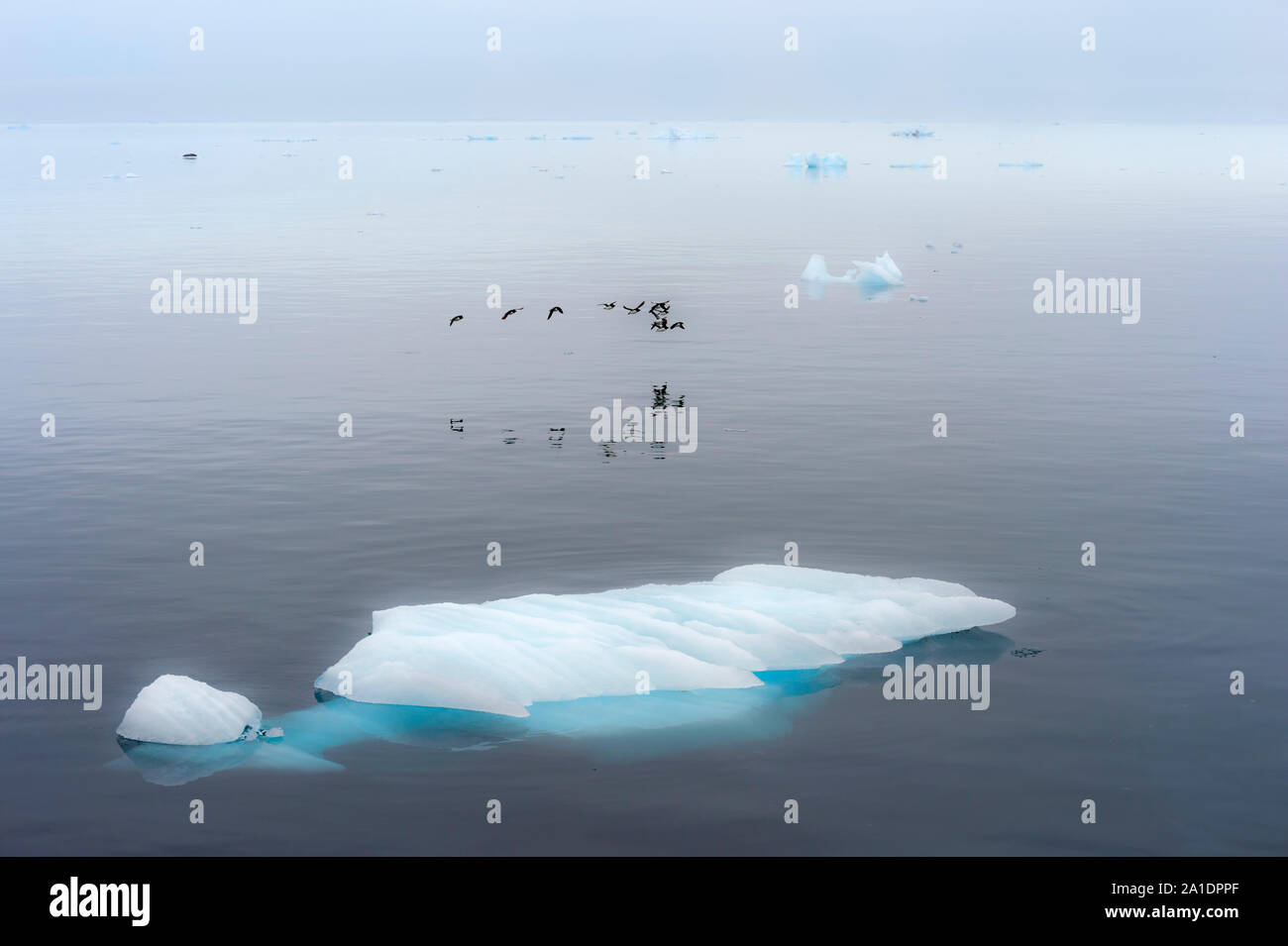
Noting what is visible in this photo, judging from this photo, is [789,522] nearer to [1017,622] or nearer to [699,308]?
[1017,622]

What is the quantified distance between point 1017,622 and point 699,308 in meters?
28.8

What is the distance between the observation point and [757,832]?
468 inches

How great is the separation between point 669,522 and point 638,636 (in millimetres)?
5735

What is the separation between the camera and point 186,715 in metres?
13.3

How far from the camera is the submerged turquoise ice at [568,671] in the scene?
13438 millimetres

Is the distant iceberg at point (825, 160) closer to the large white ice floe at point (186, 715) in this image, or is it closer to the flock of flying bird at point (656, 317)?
the flock of flying bird at point (656, 317)

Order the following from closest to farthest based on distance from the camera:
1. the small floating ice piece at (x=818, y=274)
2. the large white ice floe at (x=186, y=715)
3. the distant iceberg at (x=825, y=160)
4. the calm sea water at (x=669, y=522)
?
the calm sea water at (x=669, y=522) < the large white ice floe at (x=186, y=715) < the small floating ice piece at (x=818, y=274) < the distant iceberg at (x=825, y=160)

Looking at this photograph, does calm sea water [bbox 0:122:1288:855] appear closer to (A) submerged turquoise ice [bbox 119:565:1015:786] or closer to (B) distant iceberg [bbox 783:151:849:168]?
(A) submerged turquoise ice [bbox 119:565:1015:786]

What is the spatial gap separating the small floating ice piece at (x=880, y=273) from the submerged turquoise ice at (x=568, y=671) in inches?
1331

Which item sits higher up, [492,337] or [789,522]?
[492,337]

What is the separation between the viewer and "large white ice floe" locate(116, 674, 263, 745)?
524 inches

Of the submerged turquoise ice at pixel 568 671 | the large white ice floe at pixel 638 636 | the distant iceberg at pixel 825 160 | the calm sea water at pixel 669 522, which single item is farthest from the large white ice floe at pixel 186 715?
the distant iceberg at pixel 825 160

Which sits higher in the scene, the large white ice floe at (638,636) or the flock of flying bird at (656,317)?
the flock of flying bird at (656,317)
